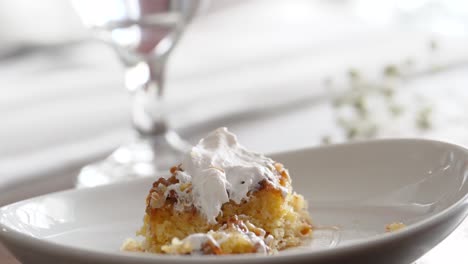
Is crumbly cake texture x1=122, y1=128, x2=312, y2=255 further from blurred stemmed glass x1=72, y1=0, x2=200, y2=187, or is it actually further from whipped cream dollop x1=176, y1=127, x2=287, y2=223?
blurred stemmed glass x1=72, y1=0, x2=200, y2=187

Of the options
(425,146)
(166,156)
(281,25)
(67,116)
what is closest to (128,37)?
(166,156)

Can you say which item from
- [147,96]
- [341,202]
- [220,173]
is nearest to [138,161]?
[147,96]

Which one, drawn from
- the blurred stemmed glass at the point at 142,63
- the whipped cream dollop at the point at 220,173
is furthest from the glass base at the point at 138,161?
the whipped cream dollop at the point at 220,173

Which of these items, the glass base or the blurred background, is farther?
the blurred background

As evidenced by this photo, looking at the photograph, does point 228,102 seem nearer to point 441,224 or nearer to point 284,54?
point 284,54

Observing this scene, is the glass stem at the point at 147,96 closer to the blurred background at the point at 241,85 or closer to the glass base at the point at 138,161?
the glass base at the point at 138,161

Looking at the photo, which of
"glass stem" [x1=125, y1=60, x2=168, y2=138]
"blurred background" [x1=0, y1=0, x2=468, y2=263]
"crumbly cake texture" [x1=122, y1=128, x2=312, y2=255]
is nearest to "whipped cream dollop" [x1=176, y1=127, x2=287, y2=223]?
"crumbly cake texture" [x1=122, y1=128, x2=312, y2=255]
